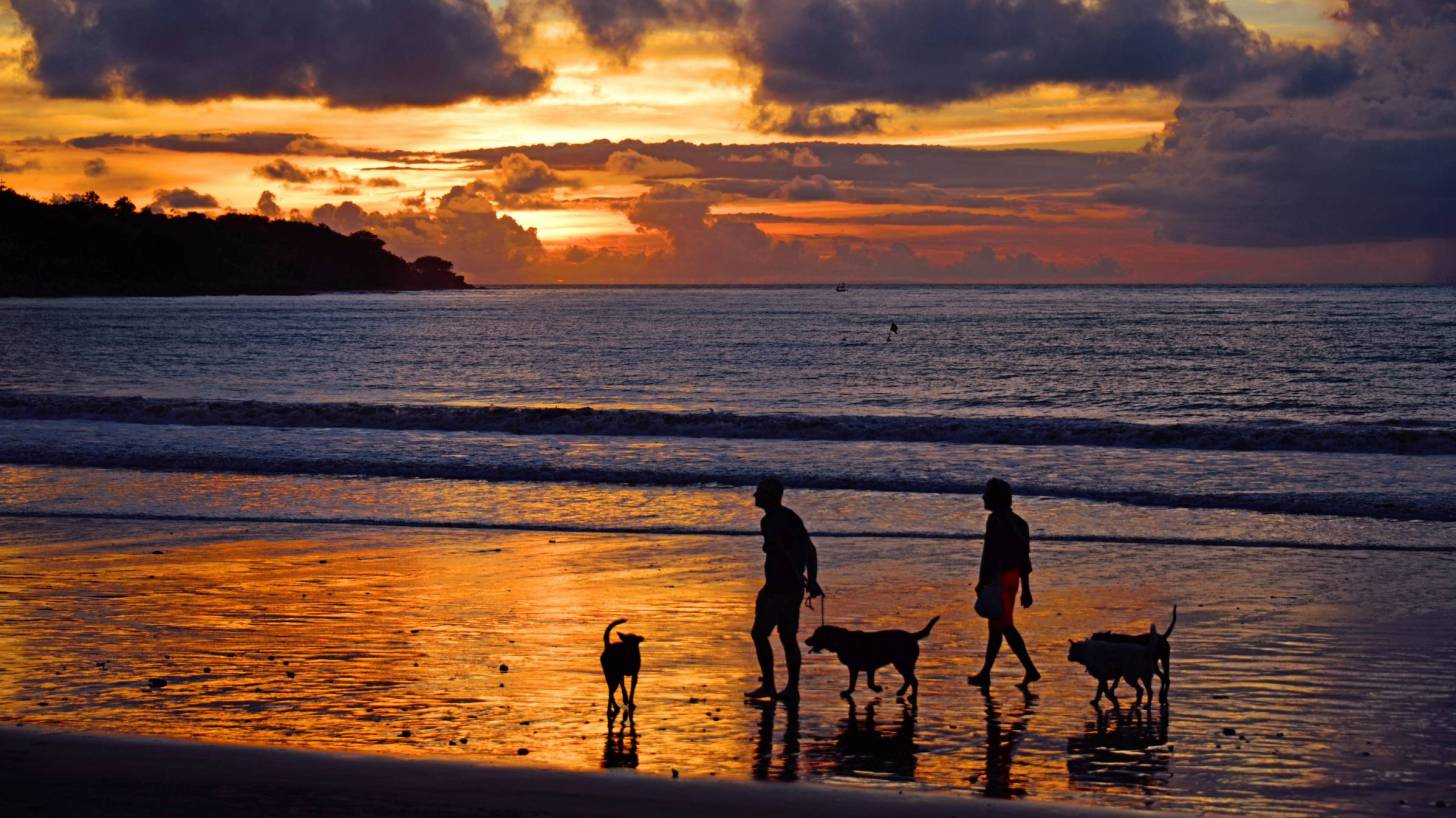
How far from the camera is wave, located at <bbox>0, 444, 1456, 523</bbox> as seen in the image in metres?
20.7

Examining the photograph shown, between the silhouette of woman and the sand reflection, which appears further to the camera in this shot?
the silhouette of woman

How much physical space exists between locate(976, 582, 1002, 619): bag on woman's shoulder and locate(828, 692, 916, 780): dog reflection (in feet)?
3.59

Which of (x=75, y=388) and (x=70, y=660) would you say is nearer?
(x=70, y=660)

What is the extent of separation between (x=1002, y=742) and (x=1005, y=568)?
1.95 m

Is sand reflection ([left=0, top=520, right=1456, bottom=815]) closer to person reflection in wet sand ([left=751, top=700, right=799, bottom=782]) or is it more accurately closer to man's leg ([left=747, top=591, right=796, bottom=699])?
person reflection in wet sand ([left=751, top=700, right=799, bottom=782])

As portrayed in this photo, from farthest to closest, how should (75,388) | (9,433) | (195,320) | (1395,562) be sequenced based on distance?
(195,320) → (75,388) → (9,433) → (1395,562)

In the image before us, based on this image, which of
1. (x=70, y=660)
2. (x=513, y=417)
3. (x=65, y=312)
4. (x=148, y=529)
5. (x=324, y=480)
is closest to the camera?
(x=70, y=660)

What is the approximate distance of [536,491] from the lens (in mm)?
22547

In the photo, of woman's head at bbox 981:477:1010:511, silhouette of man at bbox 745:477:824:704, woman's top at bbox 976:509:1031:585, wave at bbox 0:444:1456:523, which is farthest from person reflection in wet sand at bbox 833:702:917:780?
wave at bbox 0:444:1456:523

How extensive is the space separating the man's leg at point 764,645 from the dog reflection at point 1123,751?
2.20 meters

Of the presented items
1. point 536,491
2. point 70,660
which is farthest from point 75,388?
point 70,660

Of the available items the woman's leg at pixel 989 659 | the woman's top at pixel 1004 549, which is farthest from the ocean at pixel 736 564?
the woman's top at pixel 1004 549

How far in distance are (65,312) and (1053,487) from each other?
127458 millimetres

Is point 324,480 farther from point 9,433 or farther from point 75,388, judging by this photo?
point 75,388
